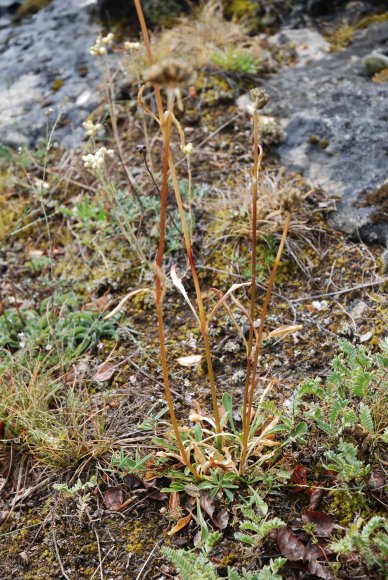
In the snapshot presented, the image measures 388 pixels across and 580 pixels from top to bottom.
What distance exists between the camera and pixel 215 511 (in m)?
2.29

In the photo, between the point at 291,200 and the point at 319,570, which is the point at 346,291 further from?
the point at 319,570

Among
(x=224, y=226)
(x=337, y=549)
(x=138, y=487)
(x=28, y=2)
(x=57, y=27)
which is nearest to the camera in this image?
(x=337, y=549)

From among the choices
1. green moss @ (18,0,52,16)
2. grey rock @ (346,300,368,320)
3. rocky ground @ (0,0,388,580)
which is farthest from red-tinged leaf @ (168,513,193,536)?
green moss @ (18,0,52,16)

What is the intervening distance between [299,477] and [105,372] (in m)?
1.19

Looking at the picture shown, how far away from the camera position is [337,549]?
1.87 metres

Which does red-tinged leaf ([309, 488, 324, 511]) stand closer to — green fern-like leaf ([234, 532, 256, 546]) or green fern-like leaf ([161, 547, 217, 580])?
green fern-like leaf ([234, 532, 256, 546])

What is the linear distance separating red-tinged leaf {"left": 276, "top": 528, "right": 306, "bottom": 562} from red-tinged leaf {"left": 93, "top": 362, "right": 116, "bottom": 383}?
1.23 m

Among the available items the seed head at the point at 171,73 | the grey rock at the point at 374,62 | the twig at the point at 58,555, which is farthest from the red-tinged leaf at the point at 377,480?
the grey rock at the point at 374,62

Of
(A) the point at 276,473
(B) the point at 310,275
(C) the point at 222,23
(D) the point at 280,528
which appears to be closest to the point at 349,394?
(A) the point at 276,473

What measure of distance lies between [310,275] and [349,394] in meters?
0.96

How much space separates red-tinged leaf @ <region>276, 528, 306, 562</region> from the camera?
6.83 feet

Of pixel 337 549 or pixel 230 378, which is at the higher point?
pixel 337 549

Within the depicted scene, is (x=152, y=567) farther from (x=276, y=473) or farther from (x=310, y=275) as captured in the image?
(x=310, y=275)

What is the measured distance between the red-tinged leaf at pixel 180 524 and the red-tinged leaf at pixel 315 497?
1.61 ft
